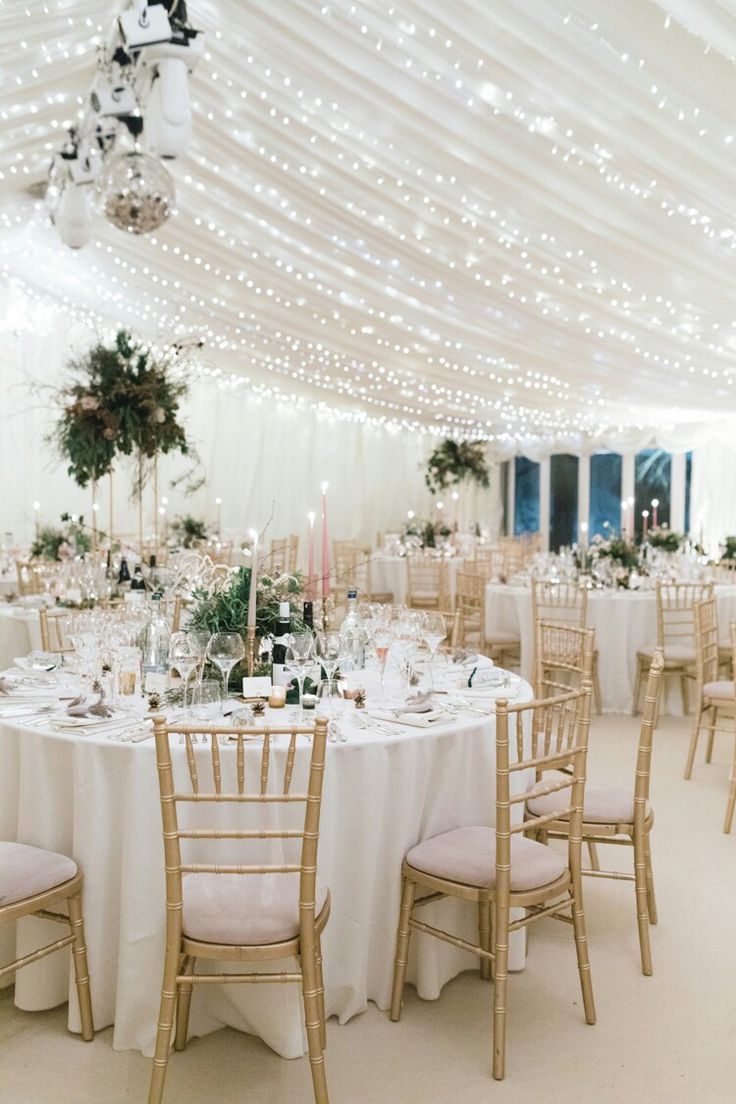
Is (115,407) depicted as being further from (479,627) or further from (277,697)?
(277,697)

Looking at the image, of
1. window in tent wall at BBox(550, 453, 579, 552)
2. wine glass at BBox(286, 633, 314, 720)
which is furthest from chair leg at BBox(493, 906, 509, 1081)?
window in tent wall at BBox(550, 453, 579, 552)

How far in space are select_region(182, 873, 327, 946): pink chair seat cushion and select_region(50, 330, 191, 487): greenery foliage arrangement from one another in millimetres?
4606

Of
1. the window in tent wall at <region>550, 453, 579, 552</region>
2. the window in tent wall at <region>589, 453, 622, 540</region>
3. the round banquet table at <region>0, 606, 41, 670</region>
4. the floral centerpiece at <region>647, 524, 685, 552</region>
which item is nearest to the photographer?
the round banquet table at <region>0, 606, 41, 670</region>

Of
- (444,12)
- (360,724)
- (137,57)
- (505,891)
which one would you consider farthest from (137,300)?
(505,891)

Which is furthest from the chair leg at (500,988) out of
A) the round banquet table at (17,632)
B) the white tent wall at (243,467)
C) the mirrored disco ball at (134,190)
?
the white tent wall at (243,467)

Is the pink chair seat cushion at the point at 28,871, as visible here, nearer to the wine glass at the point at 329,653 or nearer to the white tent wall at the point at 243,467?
the wine glass at the point at 329,653

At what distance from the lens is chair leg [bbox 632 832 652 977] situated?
341cm

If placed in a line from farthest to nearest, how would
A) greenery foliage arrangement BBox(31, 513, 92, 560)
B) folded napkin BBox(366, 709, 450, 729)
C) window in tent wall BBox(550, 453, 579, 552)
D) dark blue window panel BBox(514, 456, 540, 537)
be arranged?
dark blue window panel BBox(514, 456, 540, 537)
window in tent wall BBox(550, 453, 579, 552)
greenery foliage arrangement BBox(31, 513, 92, 560)
folded napkin BBox(366, 709, 450, 729)

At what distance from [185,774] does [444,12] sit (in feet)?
9.73

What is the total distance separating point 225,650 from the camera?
11.0 ft

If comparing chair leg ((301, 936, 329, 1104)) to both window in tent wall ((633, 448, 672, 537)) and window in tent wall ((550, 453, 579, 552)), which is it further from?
window in tent wall ((550, 453, 579, 552))

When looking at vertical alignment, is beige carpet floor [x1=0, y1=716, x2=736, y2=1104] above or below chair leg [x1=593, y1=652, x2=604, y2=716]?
below

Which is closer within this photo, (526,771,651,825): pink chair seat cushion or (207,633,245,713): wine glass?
(207,633,245,713): wine glass

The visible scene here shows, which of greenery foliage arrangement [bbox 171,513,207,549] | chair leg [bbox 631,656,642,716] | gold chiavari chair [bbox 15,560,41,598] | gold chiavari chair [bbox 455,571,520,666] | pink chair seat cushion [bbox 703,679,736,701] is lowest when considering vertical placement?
chair leg [bbox 631,656,642,716]
